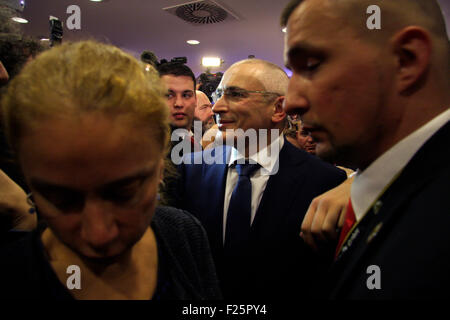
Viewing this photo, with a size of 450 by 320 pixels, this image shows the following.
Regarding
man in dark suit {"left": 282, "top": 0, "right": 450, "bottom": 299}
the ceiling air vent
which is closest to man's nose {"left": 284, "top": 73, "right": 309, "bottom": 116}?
man in dark suit {"left": 282, "top": 0, "right": 450, "bottom": 299}

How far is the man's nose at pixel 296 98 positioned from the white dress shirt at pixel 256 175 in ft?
2.24

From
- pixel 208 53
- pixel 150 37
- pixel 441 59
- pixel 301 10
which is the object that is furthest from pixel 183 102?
pixel 208 53

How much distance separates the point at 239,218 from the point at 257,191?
18 cm

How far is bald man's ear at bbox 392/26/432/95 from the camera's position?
70 centimetres

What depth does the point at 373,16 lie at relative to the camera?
2.38ft

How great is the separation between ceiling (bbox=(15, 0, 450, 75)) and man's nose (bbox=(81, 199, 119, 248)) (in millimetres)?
3704

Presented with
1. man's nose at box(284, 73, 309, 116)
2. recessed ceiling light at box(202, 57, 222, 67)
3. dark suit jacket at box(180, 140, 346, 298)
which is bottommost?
dark suit jacket at box(180, 140, 346, 298)

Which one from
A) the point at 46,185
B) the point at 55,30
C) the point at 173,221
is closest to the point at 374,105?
the point at 173,221

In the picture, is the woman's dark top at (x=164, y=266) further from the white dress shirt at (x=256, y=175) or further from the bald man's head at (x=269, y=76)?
the bald man's head at (x=269, y=76)

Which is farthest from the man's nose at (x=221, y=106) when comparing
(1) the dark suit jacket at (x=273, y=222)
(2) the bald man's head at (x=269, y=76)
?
(1) the dark suit jacket at (x=273, y=222)

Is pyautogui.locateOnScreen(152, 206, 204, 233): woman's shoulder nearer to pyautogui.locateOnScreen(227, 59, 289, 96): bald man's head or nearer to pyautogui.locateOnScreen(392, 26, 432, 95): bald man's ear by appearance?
pyautogui.locateOnScreen(392, 26, 432, 95): bald man's ear

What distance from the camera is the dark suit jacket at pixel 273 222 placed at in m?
1.29

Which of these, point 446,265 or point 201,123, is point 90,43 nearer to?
point 446,265
